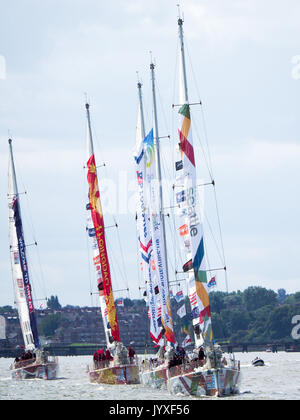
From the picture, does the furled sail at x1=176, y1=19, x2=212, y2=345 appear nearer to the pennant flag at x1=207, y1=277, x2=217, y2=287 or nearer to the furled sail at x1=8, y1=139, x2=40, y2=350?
the pennant flag at x1=207, y1=277, x2=217, y2=287

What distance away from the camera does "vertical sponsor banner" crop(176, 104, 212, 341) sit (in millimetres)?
47219

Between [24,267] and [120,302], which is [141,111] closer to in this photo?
[120,302]

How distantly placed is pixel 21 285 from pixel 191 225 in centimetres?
2978

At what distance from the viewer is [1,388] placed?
64.1m

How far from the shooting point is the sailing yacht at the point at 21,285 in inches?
2854

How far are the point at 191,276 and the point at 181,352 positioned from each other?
747cm

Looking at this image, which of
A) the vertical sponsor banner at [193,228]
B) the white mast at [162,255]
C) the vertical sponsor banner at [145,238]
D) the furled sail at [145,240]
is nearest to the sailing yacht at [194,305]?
the vertical sponsor banner at [193,228]

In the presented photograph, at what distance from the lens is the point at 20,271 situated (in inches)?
2933

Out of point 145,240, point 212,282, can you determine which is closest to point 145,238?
point 145,240

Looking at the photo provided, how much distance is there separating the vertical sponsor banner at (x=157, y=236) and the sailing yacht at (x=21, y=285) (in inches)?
640

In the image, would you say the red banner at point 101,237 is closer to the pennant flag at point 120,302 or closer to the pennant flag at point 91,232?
the pennant flag at point 120,302

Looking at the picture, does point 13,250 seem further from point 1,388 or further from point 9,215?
point 1,388
